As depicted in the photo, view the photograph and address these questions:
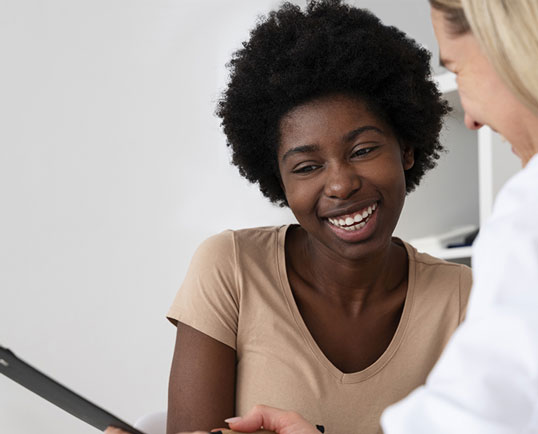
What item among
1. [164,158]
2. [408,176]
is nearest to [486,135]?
[408,176]

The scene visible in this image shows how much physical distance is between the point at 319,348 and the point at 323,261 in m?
0.18

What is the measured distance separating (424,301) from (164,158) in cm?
135

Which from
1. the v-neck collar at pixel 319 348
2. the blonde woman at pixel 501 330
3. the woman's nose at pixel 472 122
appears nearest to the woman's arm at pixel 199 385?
the v-neck collar at pixel 319 348

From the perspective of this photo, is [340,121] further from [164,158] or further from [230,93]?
[164,158]

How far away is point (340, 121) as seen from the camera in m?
1.45

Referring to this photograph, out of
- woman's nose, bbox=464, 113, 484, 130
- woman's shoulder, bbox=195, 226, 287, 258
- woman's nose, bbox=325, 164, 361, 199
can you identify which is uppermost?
woman's nose, bbox=464, 113, 484, 130

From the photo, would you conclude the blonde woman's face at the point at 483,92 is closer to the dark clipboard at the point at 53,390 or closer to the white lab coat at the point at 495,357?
the white lab coat at the point at 495,357

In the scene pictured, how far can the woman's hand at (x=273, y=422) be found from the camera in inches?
44.3

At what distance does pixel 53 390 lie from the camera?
0.98m

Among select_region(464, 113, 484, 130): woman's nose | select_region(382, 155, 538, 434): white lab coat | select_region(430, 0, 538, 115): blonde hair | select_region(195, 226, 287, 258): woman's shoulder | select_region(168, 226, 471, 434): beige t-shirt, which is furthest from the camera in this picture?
select_region(195, 226, 287, 258): woman's shoulder

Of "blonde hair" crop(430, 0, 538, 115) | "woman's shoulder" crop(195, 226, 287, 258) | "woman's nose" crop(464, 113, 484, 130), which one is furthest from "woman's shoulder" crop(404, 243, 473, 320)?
"blonde hair" crop(430, 0, 538, 115)

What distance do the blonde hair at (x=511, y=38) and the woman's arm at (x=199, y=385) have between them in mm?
919

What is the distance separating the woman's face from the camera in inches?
56.1

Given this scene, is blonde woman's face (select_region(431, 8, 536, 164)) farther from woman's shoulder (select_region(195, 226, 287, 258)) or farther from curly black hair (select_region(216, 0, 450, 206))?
woman's shoulder (select_region(195, 226, 287, 258))
